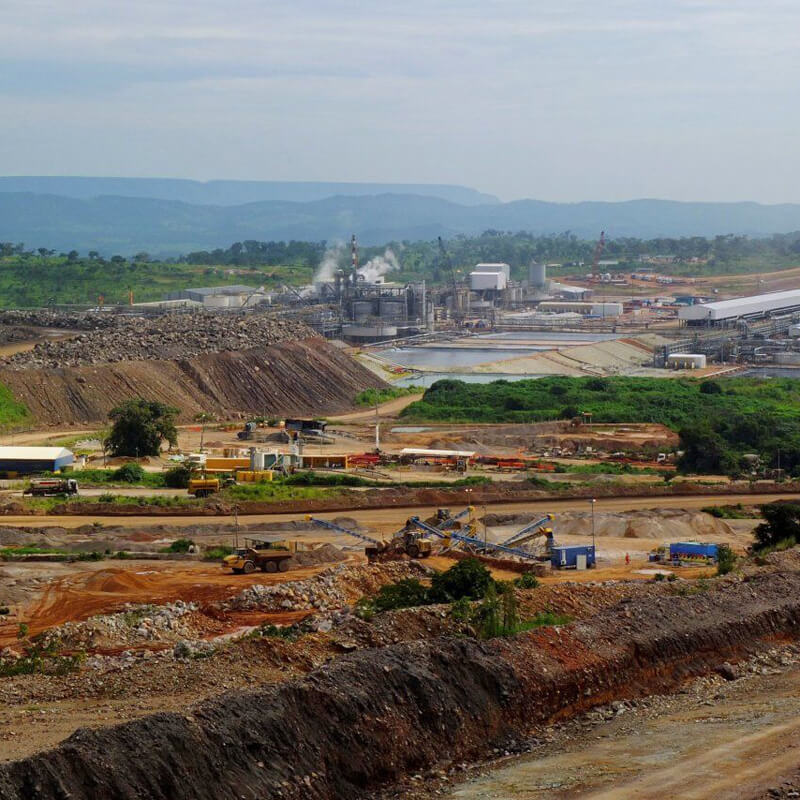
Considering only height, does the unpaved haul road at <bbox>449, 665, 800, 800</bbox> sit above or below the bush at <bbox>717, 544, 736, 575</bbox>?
above

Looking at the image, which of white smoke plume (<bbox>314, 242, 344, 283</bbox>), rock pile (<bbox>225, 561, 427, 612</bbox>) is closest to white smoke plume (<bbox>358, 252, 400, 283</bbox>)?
white smoke plume (<bbox>314, 242, 344, 283</bbox>)

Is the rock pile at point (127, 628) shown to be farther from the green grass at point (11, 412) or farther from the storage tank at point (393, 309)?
the storage tank at point (393, 309)

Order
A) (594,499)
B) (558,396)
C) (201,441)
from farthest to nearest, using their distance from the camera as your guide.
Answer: (558,396) → (201,441) → (594,499)

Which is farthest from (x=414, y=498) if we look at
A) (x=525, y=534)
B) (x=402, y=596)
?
(x=402, y=596)

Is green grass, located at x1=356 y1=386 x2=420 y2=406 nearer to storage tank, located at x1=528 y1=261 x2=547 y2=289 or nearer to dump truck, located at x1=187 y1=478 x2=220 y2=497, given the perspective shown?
dump truck, located at x1=187 y1=478 x2=220 y2=497

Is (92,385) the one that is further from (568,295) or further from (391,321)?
(568,295)

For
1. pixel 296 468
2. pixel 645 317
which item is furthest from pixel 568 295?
pixel 296 468
